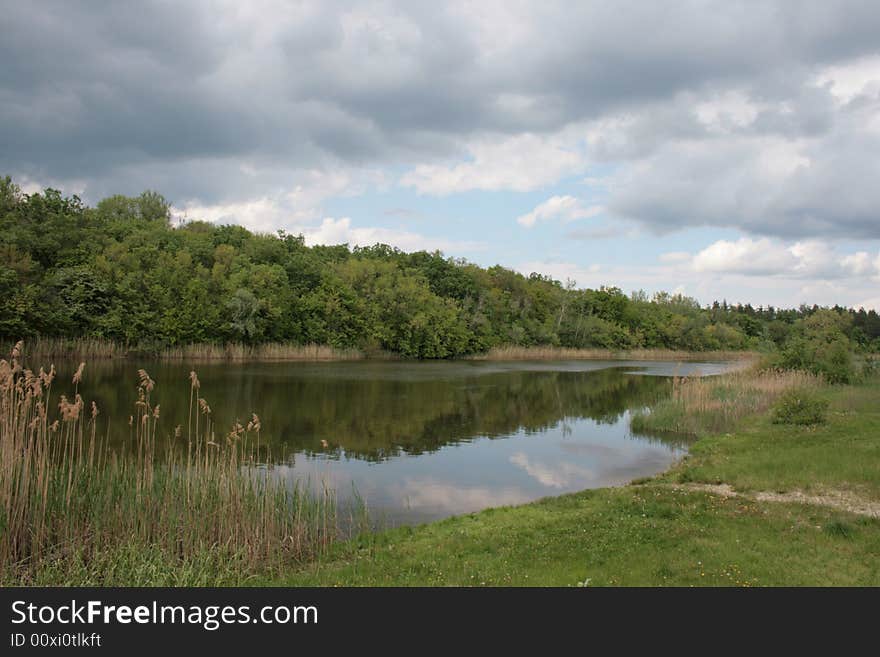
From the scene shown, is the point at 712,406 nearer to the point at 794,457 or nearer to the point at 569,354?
the point at 794,457

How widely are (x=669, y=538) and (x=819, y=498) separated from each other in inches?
159

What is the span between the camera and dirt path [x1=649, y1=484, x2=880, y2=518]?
9406 millimetres

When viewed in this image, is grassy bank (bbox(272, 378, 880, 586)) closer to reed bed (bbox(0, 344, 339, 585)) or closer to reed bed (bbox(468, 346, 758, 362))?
reed bed (bbox(0, 344, 339, 585))

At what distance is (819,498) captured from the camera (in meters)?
10.2

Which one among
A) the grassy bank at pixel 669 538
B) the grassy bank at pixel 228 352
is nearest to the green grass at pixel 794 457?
the grassy bank at pixel 669 538

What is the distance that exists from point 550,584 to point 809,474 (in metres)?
7.81

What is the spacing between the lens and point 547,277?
112062mm

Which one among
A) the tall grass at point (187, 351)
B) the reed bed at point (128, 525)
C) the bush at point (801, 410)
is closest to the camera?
the reed bed at point (128, 525)

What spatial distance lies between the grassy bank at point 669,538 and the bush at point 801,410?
→ 494 cm

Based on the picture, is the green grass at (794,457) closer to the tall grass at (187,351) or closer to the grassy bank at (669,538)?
the grassy bank at (669,538)

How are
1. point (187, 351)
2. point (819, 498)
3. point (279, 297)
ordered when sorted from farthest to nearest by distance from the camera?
1. point (279, 297)
2. point (187, 351)
3. point (819, 498)

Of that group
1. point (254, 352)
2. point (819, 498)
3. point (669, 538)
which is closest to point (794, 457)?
point (819, 498)

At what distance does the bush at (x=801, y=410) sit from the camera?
58.5 ft
